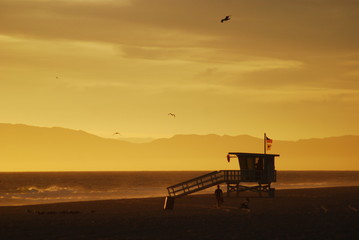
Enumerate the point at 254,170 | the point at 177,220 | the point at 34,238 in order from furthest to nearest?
1. the point at 254,170
2. the point at 177,220
3. the point at 34,238

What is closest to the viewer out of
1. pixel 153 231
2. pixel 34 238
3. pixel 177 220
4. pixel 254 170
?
pixel 34 238

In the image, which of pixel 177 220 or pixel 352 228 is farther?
pixel 177 220

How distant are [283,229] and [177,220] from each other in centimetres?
716

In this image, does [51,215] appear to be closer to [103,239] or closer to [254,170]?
[103,239]

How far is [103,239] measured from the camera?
24.5 m

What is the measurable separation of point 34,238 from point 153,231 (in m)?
5.44

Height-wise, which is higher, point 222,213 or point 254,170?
point 254,170

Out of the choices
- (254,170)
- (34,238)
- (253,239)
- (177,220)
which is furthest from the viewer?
(254,170)

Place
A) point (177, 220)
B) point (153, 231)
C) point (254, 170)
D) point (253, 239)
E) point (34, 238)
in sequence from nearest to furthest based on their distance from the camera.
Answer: point (253, 239) → point (34, 238) → point (153, 231) → point (177, 220) → point (254, 170)

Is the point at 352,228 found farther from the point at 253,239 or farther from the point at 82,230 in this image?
the point at 82,230

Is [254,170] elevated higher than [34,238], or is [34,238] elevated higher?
[254,170]

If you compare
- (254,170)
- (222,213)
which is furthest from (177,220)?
(254,170)

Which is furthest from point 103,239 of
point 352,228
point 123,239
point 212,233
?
point 352,228

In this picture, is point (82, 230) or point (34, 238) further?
point (82, 230)
